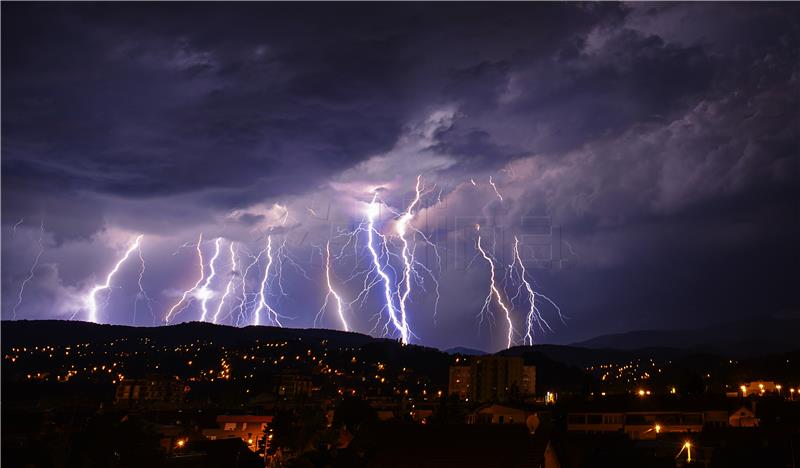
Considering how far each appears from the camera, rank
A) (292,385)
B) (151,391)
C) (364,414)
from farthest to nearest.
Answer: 1. (292,385)
2. (151,391)
3. (364,414)

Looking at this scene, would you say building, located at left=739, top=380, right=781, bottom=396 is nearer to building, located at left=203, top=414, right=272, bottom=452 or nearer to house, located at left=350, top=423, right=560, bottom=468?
building, located at left=203, top=414, right=272, bottom=452

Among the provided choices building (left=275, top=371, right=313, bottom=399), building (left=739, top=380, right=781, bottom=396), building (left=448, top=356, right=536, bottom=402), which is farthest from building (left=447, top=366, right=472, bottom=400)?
building (left=739, top=380, right=781, bottom=396)

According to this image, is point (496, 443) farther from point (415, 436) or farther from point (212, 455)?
point (212, 455)

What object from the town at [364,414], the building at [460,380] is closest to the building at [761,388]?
the town at [364,414]

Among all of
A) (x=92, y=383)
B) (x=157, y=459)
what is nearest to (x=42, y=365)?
(x=92, y=383)

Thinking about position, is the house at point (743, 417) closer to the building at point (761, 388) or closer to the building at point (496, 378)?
the building at point (761, 388)

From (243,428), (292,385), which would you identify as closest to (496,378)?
(292,385)

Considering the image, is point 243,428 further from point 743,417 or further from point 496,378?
point 496,378
